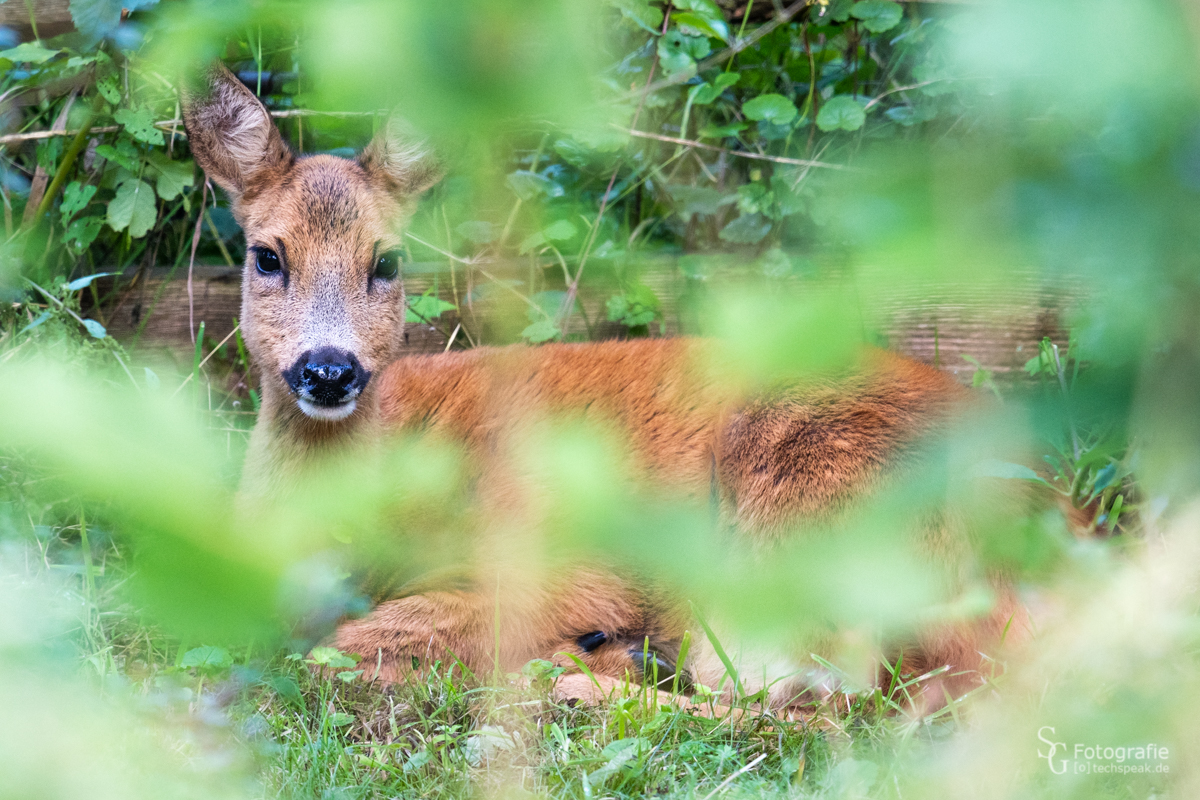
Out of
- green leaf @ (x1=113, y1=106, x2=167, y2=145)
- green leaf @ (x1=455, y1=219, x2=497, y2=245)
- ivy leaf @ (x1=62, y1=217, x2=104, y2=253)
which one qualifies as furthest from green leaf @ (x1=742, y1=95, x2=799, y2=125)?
ivy leaf @ (x1=62, y1=217, x2=104, y2=253)

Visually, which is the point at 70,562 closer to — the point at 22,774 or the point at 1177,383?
the point at 22,774

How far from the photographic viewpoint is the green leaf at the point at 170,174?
4297 millimetres

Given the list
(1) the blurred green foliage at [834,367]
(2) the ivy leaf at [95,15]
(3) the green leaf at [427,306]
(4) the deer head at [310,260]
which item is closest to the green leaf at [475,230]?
(4) the deer head at [310,260]

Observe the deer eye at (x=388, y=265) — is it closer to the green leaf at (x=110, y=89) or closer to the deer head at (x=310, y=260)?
the deer head at (x=310, y=260)

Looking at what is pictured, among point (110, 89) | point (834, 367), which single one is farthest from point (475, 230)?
point (834, 367)

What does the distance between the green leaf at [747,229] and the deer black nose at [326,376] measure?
6.73 ft

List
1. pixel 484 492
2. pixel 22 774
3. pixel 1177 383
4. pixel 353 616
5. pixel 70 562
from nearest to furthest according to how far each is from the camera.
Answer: pixel 22 774 → pixel 1177 383 → pixel 484 492 → pixel 353 616 → pixel 70 562

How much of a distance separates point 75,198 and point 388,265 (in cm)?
171

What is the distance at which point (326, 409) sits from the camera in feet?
9.91

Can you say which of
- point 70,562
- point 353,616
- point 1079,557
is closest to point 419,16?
point 1079,557

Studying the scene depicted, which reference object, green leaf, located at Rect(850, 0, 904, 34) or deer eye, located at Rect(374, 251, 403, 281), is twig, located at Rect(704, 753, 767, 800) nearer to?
deer eye, located at Rect(374, 251, 403, 281)

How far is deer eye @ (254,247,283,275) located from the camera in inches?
128

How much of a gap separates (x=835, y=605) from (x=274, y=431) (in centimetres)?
288

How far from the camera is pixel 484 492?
7.97 ft
